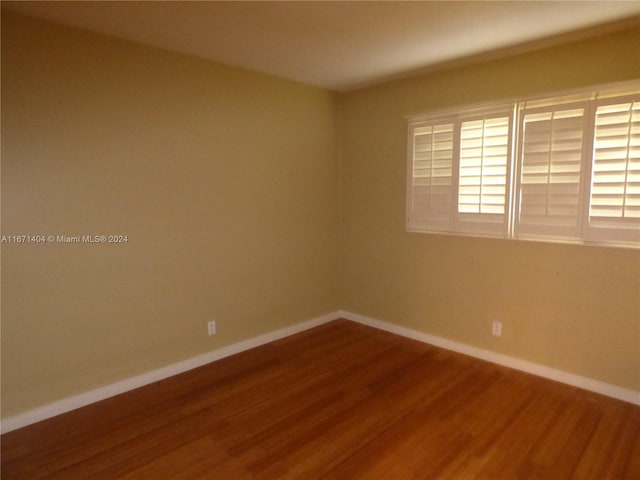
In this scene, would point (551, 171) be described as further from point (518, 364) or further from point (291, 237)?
point (291, 237)

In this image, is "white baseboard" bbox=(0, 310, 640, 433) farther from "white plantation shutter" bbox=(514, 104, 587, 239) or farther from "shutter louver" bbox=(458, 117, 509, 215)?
"shutter louver" bbox=(458, 117, 509, 215)

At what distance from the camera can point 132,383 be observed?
2.66m

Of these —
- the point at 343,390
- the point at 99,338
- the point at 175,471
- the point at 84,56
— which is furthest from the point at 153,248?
the point at 343,390

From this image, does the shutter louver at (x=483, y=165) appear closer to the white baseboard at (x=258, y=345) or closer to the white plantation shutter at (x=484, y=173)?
the white plantation shutter at (x=484, y=173)

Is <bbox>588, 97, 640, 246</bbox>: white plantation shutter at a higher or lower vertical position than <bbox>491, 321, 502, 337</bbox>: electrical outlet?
higher

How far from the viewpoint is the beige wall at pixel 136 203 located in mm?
2184

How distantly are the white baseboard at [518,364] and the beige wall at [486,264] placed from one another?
2.0 inches

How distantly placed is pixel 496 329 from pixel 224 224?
234cm

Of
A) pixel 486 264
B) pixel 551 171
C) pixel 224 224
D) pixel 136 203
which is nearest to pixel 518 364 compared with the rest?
pixel 486 264

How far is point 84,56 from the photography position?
2316 mm

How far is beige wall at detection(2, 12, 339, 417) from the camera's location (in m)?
2.18

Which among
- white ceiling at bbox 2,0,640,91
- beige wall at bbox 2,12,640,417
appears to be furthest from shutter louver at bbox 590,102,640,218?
white ceiling at bbox 2,0,640,91

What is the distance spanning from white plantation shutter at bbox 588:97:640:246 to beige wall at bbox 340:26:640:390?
160 mm

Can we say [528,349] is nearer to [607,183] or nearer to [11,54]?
[607,183]
